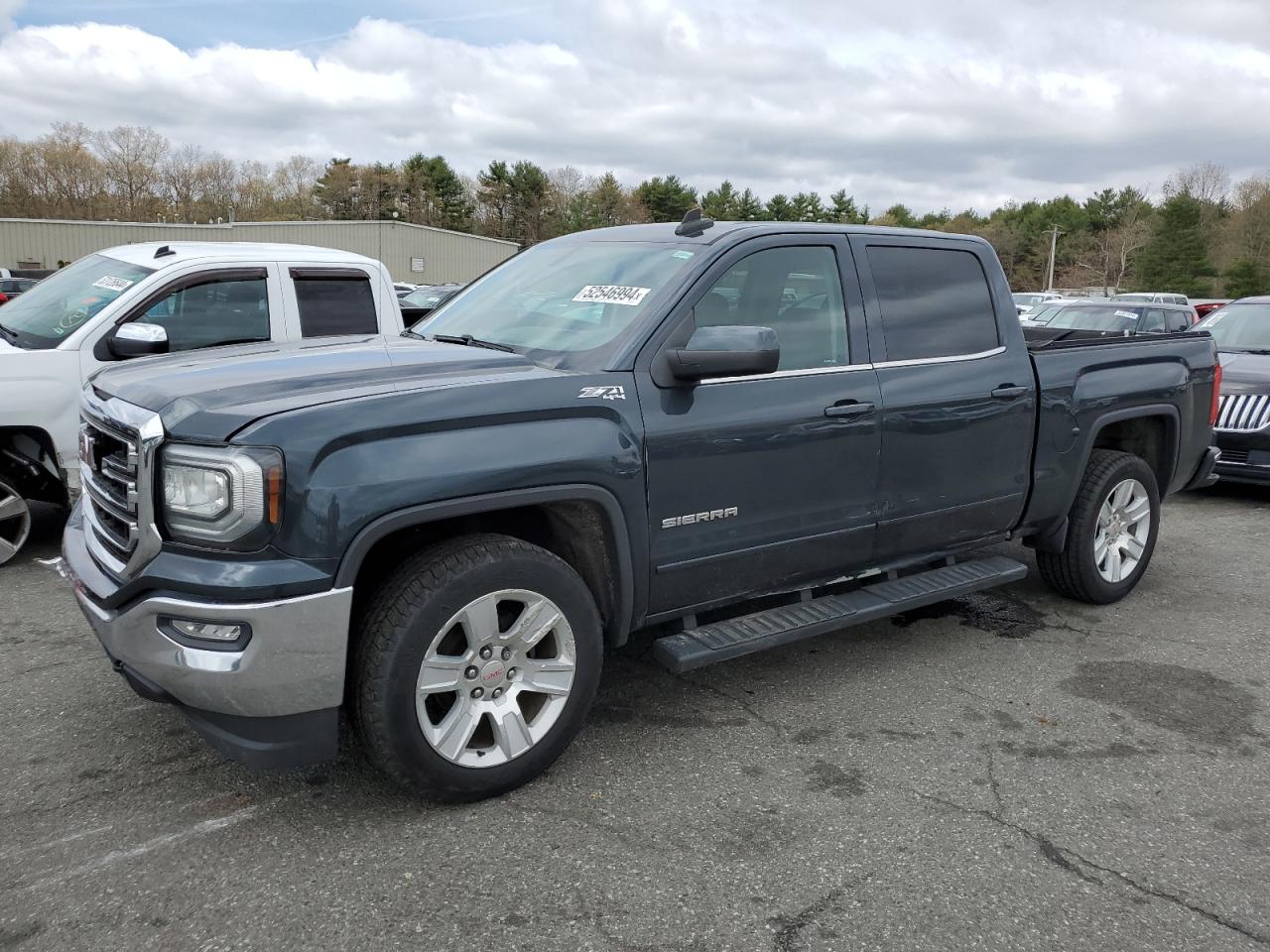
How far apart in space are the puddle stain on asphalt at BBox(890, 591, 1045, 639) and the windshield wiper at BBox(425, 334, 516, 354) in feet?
8.50

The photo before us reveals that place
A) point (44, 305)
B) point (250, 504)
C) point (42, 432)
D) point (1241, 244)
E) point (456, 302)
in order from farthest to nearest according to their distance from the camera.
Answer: point (1241, 244), point (44, 305), point (42, 432), point (456, 302), point (250, 504)

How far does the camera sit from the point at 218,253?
234 inches

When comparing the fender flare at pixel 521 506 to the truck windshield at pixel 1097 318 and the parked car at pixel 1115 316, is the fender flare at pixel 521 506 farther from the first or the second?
the truck windshield at pixel 1097 318

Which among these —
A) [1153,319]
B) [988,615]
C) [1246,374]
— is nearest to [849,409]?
[988,615]

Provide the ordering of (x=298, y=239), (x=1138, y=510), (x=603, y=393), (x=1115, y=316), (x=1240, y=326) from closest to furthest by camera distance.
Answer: (x=603, y=393), (x=1138, y=510), (x=1240, y=326), (x=1115, y=316), (x=298, y=239)

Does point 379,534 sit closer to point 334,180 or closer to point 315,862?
point 315,862

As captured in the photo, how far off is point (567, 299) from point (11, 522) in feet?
12.3

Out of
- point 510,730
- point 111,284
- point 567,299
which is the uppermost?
point 567,299

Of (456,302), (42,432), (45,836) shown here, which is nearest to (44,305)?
(42,432)

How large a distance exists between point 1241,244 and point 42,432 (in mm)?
84998

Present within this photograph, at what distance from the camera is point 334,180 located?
91.4 meters

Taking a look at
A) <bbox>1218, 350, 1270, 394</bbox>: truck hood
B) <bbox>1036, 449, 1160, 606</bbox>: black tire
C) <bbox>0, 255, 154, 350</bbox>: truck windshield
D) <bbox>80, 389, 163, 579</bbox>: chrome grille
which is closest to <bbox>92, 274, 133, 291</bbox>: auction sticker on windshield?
<bbox>0, 255, 154, 350</bbox>: truck windshield

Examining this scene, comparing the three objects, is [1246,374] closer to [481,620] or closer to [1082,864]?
[1082,864]

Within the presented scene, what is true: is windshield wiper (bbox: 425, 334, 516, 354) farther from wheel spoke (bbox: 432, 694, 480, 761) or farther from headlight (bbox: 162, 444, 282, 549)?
wheel spoke (bbox: 432, 694, 480, 761)
